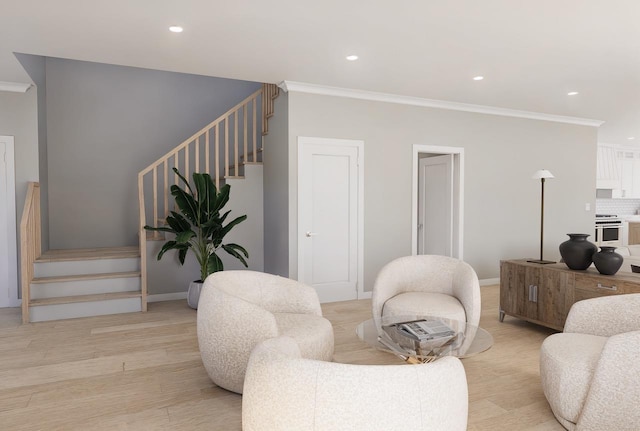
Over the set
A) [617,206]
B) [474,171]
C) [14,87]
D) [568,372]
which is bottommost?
[568,372]

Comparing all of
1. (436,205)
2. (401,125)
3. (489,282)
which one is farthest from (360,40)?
(489,282)

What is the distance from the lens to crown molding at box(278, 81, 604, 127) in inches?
197

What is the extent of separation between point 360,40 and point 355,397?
3017 millimetres

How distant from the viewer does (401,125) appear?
5.66 meters

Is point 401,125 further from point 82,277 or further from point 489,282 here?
point 82,277

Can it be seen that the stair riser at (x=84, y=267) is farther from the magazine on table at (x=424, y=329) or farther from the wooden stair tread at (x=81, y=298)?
the magazine on table at (x=424, y=329)

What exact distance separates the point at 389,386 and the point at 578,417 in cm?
141

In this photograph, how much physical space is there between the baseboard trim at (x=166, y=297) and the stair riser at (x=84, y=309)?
457 mm

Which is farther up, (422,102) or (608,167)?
(422,102)

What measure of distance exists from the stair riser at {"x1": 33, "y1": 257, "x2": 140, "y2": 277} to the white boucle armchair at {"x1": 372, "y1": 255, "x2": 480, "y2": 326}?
3.13m

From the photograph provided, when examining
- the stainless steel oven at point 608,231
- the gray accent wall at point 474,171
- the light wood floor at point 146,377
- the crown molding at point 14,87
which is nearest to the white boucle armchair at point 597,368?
the light wood floor at point 146,377

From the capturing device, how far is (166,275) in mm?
5301

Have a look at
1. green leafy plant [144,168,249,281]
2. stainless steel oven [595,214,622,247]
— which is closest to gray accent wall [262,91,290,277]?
green leafy plant [144,168,249,281]

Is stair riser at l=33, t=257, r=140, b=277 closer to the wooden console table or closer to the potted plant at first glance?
the potted plant
